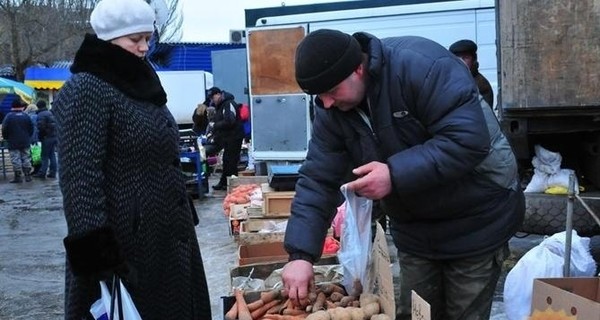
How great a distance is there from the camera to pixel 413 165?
99.4 inches

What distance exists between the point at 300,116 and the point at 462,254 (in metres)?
6.51

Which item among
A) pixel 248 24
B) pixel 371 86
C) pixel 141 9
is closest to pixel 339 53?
pixel 371 86

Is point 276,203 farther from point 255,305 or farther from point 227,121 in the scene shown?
point 227,121

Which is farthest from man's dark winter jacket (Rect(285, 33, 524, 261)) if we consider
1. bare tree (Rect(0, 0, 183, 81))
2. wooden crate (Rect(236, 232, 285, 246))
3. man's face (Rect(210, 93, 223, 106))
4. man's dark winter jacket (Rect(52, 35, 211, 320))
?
bare tree (Rect(0, 0, 183, 81))

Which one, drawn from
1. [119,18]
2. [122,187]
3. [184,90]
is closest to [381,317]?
[122,187]

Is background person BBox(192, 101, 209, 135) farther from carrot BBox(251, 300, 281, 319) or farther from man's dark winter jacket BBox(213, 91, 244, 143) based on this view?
carrot BBox(251, 300, 281, 319)

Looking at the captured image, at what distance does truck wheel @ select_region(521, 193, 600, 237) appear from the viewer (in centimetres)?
539

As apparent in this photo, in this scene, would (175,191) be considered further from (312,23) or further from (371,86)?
(312,23)

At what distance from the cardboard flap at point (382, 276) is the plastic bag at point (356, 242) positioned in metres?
0.03

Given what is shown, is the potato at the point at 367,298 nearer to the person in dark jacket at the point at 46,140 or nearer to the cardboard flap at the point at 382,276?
the cardboard flap at the point at 382,276

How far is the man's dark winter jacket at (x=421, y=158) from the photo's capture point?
2.55m

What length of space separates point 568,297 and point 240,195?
541 centimetres

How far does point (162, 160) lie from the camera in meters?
3.11

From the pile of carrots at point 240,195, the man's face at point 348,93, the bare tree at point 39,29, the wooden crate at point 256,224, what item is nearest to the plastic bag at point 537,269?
the man's face at point 348,93
